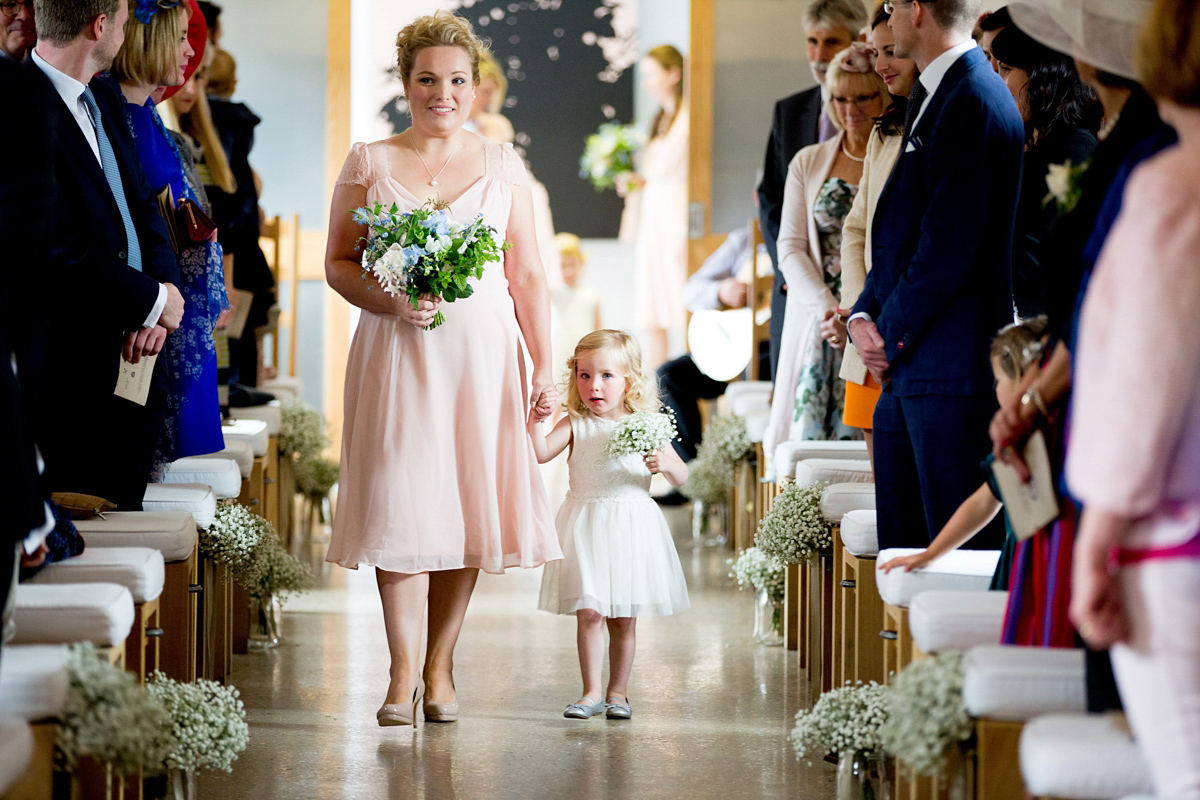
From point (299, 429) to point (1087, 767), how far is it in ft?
15.6

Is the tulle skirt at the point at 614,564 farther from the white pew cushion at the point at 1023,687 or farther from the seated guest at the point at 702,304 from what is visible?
the seated guest at the point at 702,304

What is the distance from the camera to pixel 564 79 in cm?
1091

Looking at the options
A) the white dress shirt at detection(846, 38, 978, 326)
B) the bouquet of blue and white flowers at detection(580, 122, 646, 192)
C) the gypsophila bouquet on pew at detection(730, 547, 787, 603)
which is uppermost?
the bouquet of blue and white flowers at detection(580, 122, 646, 192)

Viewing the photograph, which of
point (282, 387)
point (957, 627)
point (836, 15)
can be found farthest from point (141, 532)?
point (282, 387)

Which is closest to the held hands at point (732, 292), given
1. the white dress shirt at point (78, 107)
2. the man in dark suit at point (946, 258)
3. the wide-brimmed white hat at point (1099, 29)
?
the man in dark suit at point (946, 258)

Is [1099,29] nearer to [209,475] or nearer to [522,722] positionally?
[522,722]

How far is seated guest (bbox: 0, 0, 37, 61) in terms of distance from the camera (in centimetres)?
358

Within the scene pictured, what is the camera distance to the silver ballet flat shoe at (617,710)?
→ 12.8 feet

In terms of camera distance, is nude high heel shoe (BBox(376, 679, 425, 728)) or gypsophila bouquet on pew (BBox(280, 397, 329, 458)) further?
gypsophila bouquet on pew (BBox(280, 397, 329, 458))

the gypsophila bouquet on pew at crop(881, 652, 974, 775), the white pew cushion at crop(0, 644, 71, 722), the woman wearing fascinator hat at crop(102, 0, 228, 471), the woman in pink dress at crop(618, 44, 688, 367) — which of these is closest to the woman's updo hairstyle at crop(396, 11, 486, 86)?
the woman wearing fascinator hat at crop(102, 0, 228, 471)

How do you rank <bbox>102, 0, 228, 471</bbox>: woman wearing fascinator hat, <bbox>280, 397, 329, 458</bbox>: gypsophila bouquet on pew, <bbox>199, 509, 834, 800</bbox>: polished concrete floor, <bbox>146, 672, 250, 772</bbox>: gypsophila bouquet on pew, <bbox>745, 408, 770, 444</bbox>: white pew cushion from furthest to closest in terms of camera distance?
<bbox>280, 397, 329, 458</bbox>: gypsophila bouquet on pew < <bbox>745, 408, 770, 444</bbox>: white pew cushion < <bbox>102, 0, 228, 471</bbox>: woman wearing fascinator hat < <bbox>199, 509, 834, 800</bbox>: polished concrete floor < <bbox>146, 672, 250, 772</bbox>: gypsophila bouquet on pew

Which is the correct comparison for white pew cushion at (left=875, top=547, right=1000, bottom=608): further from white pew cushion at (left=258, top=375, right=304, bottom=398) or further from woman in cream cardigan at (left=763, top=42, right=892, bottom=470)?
white pew cushion at (left=258, top=375, right=304, bottom=398)

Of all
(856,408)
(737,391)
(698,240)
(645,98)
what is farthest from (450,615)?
(645,98)

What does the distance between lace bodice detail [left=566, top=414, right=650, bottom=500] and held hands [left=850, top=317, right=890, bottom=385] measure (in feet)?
2.72
